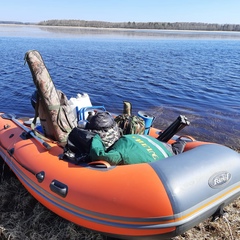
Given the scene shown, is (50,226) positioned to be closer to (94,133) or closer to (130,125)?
(94,133)

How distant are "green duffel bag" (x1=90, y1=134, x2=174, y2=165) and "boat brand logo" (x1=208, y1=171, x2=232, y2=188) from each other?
522 mm

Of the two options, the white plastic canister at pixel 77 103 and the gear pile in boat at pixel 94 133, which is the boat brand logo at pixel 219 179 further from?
the white plastic canister at pixel 77 103

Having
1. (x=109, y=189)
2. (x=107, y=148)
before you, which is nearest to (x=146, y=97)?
(x=107, y=148)

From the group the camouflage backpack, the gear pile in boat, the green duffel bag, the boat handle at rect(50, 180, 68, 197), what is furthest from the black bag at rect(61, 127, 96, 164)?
the camouflage backpack

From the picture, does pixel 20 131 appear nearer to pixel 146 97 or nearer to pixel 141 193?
pixel 141 193

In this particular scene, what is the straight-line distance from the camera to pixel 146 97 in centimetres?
873

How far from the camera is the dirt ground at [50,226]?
2.98 m

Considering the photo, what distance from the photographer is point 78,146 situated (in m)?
3.18

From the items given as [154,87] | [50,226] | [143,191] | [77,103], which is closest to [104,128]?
[143,191]

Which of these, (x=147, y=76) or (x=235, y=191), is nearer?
(x=235, y=191)

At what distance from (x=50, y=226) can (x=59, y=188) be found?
1.83ft

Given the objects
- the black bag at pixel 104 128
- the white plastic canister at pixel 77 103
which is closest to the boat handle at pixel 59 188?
the black bag at pixel 104 128

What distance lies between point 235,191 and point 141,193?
40.0 inches

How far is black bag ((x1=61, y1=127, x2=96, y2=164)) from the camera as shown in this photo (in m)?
3.07
